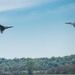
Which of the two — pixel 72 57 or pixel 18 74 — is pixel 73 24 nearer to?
pixel 18 74

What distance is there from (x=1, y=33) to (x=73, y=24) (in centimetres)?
648

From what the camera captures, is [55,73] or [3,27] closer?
[3,27]

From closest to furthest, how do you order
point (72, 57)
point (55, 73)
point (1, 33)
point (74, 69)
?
point (1, 33) → point (74, 69) → point (55, 73) → point (72, 57)

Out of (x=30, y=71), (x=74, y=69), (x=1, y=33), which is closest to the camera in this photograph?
(x=1, y=33)

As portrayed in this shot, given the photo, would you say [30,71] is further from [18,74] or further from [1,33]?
[1,33]

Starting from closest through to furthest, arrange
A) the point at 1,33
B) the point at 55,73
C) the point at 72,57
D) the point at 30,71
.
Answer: the point at 1,33 → the point at 55,73 → the point at 30,71 → the point at 72,57

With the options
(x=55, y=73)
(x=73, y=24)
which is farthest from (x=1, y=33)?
(x=55, y=73)

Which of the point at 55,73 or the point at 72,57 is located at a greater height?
the point at 72,57

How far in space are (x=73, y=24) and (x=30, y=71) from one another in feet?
388

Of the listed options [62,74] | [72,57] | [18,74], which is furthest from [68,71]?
[72,57]

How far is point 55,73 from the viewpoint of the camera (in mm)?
124438

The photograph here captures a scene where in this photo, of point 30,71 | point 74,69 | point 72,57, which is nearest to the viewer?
point 74,69

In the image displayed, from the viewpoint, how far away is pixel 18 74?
12812cm

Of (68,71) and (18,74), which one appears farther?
(18,74)
